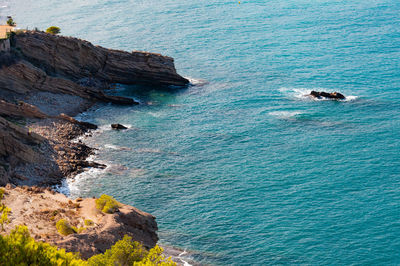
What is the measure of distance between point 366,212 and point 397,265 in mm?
11169

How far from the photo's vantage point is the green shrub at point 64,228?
2114 inches

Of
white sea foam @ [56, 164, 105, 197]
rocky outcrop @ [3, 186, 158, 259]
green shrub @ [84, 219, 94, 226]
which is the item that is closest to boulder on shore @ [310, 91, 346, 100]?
white sea foam @ [56, 164, 105, 197]

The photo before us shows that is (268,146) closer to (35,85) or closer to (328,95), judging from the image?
(328,95)

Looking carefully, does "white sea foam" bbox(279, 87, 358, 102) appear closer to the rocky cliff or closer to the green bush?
the rocky cliff

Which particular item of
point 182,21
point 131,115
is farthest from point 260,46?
point 131,115

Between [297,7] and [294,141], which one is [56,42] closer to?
[294,141]

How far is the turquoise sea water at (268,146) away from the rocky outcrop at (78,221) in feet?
29.3

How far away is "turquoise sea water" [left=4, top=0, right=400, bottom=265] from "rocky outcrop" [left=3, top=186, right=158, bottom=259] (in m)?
8.93

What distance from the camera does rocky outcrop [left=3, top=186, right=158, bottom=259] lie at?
5184 centimetres

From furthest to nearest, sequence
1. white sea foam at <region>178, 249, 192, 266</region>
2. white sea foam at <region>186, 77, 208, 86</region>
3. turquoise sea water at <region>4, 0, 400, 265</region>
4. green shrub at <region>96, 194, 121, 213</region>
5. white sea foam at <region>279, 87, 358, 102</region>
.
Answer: white sea foam at <region>186, 77, 208, 86</region>
white sea foam at <region>279, 87, 358, 102</region>
turquoise sea water at <region>4, 0, 400, 265</region>
white sea foam at <region>178, 249, 192, 266</region>
green shrub at <region>96, 194, 121, 213</region>

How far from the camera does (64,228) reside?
53938mm

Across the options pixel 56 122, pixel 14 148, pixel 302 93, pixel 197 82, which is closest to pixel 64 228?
pixel 14 148

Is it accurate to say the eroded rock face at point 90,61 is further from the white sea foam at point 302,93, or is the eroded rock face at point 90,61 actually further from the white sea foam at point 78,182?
the white sea foam at point 78,182

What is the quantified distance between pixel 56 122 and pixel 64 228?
1899 inches
